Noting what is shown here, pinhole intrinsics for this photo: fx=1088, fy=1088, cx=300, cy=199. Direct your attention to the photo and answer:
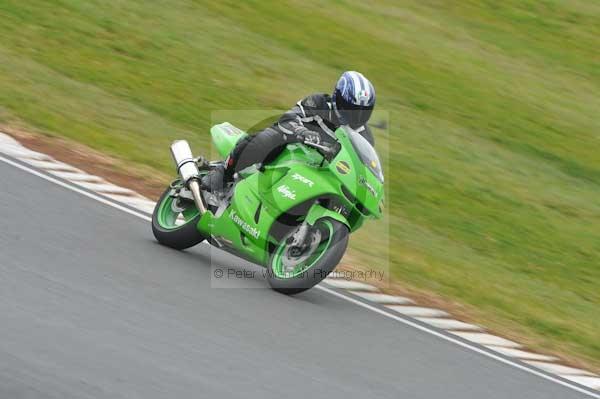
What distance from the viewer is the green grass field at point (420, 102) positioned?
11.0 metres

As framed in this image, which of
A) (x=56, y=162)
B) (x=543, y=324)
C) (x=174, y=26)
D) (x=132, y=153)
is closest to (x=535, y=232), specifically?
(x=543, y=324)

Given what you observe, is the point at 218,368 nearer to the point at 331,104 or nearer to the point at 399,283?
the point at 331,104

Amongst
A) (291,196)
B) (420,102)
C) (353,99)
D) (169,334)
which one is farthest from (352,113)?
(420,102)

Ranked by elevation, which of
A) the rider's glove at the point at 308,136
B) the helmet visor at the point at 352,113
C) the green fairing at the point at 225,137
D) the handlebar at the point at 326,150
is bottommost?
the green fairing at the point at 225,137

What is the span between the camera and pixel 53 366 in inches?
223

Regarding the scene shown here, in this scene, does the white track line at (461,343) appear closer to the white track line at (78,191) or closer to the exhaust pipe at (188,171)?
the exhaust pipe at (188,171)

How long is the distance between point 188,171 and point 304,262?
136cm

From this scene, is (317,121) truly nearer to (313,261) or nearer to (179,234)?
(313,261)

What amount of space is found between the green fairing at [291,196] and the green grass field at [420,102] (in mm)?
1958

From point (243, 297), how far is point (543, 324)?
3.09 m

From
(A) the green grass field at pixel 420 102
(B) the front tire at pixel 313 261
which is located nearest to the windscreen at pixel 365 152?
(B) the front tire at pixel 313 261

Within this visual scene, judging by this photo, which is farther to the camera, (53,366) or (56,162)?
(56,162)

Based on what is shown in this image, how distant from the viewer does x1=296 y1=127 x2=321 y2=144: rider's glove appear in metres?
8.10

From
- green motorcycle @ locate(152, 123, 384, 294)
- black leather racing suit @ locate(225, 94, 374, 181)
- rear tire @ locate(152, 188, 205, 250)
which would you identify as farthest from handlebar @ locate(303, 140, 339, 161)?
rear tire @ locate(152, 188, 205, 250)
